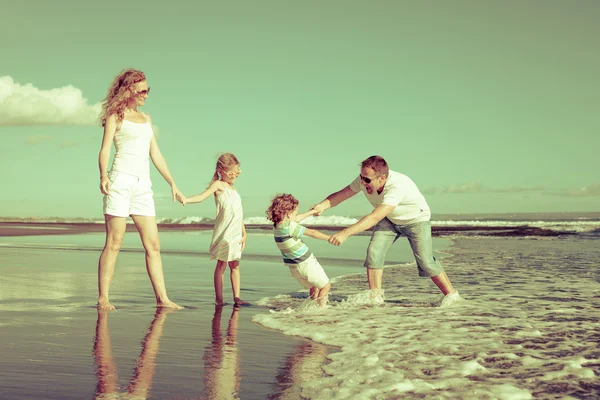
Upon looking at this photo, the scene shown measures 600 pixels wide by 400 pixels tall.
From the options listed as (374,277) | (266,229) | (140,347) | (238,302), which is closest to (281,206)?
(238,302)

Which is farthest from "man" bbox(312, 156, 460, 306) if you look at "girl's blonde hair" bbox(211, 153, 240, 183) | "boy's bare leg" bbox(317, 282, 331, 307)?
"girl's blonde hair" bbox(211, 153, 240, 183)

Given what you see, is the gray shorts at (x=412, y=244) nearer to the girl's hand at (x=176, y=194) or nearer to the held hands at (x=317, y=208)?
the held hands at (x=317, y=208)

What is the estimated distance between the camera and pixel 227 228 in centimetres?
720

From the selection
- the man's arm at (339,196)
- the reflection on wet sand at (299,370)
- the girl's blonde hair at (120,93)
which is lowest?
the reflection on wet sand at (299,370)

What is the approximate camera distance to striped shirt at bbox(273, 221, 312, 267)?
21.5 feet

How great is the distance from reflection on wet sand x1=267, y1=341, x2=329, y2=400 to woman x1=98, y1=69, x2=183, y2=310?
7.28 feet

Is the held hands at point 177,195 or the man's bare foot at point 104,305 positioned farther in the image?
the held hands at point 177,195

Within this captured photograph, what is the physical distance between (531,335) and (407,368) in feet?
5.09

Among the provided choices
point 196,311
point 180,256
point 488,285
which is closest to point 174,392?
point 196,311

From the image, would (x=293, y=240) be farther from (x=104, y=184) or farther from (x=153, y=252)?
(x=104, y=184)

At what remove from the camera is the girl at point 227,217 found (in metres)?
7.10

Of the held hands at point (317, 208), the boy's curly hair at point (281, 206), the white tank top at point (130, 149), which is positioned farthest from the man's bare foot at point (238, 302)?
the white tank top at point (130, 149)

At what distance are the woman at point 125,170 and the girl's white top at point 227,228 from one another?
2.92ft

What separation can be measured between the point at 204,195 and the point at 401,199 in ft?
7.18
